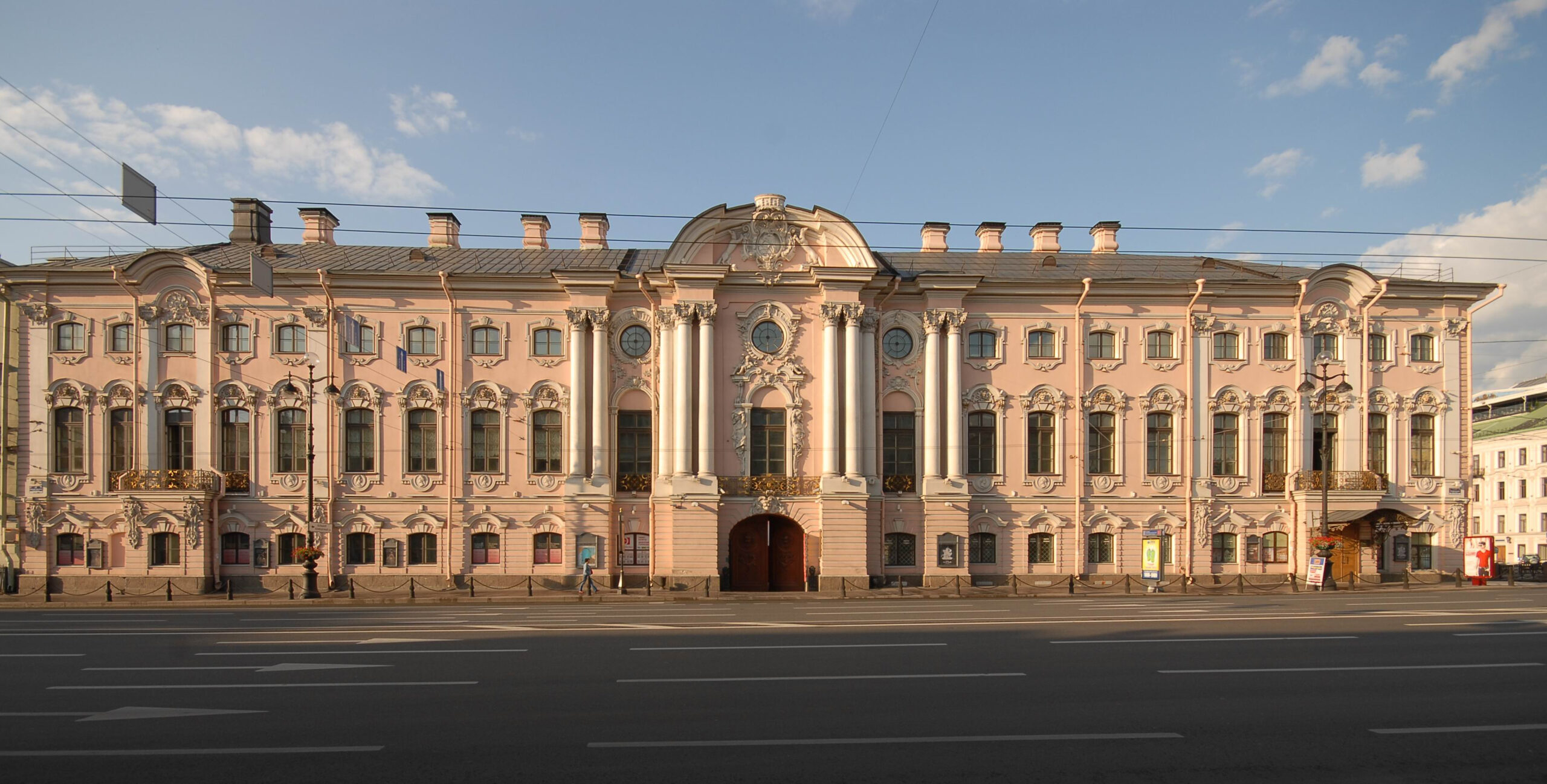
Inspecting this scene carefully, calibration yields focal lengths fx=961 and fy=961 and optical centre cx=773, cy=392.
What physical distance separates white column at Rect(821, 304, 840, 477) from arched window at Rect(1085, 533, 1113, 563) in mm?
9870

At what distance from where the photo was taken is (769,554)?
113 feet

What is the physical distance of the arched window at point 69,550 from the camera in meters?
33.2

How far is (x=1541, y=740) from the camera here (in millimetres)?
9852

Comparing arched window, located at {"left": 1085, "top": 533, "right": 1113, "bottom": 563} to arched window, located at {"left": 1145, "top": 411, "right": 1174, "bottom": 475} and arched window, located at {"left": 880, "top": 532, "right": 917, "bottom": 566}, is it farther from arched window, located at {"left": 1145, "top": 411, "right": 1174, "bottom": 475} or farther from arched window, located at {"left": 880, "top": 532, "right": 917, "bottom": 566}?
arched window, located at {"left": 880, "top": 532, "right": 917, "bottom": 566}

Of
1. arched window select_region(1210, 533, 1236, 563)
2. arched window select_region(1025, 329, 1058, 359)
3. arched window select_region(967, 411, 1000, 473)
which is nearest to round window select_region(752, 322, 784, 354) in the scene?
arched window select_region(967, 411, 1000, 473)

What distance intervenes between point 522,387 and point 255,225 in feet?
46.4

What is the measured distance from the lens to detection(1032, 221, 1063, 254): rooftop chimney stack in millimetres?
40312

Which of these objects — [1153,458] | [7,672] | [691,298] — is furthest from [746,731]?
[1153,458]

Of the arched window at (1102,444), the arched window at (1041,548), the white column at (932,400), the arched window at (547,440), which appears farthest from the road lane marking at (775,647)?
the arched window at (1102,444)

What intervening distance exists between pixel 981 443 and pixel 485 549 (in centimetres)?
1841

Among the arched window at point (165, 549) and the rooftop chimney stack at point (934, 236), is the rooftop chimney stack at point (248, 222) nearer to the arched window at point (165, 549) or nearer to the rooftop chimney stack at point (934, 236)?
the arched window at point (165, 549)

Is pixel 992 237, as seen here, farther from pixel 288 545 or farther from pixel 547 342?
pixel 288 545

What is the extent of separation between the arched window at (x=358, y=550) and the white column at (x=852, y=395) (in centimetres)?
1699

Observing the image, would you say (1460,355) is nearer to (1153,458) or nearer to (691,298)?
(1153,458)
